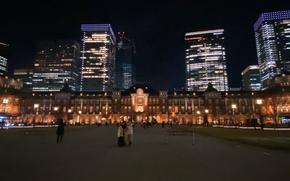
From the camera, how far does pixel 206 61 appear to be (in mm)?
188875

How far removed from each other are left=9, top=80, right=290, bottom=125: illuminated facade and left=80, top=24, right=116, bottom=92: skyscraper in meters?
64.6

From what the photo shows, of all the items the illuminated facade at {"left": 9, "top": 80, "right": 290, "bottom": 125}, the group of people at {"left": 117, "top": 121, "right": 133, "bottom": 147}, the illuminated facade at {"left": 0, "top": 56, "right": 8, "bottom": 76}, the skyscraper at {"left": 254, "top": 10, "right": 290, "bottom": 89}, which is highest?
the skyscraper at {"left": 254, "top": 10, "right": 290, "bottom": 89}

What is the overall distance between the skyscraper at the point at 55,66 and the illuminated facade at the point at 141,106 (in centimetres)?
5594

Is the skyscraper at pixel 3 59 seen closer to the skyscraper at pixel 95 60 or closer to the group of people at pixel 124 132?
the skyscraper at pixel 95 60

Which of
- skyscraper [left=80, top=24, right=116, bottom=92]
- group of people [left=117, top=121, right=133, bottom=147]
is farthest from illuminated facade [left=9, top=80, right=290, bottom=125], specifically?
group of people [left=117, top=121, right=133, bottom=147]

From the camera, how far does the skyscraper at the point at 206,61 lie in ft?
604

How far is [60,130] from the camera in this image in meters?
18.6

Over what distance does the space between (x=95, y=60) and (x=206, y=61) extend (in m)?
100

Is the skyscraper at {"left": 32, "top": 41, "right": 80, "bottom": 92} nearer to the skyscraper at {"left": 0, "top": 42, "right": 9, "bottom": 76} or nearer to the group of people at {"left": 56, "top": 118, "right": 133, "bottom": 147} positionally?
the skyscraper at {"left": 0, "top": 42, "right": 9, "bottom": 76}

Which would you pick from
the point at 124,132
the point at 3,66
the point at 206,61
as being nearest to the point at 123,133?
the point at 124,132

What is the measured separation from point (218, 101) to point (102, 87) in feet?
342

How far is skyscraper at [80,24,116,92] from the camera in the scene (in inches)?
7431

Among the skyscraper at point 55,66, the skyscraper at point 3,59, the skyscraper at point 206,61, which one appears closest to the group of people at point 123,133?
the skyscraper at point 3,59

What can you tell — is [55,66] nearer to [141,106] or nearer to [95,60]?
[95,60]
